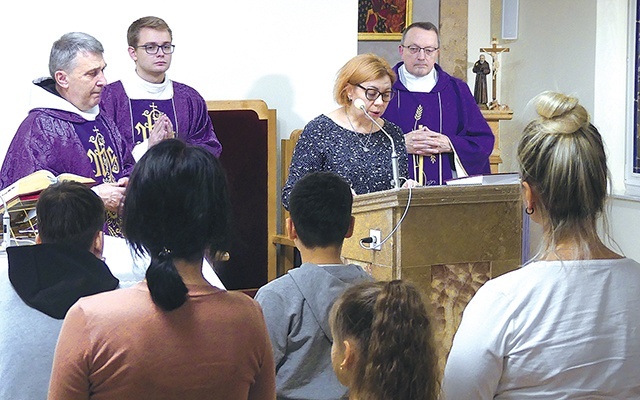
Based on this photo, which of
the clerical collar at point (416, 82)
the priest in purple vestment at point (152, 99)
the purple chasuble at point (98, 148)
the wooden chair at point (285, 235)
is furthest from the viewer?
the wooden chair at point (285, 235)

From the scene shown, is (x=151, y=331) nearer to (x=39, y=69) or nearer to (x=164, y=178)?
(x=164, y=178)

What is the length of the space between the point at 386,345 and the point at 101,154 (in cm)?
265

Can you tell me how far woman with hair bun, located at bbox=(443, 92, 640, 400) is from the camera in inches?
71.2

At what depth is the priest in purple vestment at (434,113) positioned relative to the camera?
16.1 feet

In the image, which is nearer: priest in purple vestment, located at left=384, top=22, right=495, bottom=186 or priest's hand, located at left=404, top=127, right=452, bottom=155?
priest's hand, located at left=404, top=127, right=452, bottom=155

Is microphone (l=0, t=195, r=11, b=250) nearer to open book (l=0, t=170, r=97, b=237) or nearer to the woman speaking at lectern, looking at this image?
open book (l=0, t=170, r=97, b=237)

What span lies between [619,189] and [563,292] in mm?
5325

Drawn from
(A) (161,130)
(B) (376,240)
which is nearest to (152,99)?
(A) (161,130)

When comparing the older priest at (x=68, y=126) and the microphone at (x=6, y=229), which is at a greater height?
the older priest at (x=68, y=126)

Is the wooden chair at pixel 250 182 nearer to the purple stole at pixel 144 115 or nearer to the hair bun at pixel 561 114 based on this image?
the purple stole at pixel 144 115

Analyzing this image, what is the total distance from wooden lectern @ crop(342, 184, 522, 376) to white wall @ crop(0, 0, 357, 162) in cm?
205

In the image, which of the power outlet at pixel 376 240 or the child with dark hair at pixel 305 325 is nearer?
the child with dark hair at pixel 305 325

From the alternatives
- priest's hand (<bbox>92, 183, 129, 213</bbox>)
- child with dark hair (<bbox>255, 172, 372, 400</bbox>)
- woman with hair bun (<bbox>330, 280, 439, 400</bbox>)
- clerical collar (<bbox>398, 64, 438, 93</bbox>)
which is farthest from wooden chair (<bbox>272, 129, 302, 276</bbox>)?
woman with hair bun (<bbox>330, 280, 439, 400</bbox>)

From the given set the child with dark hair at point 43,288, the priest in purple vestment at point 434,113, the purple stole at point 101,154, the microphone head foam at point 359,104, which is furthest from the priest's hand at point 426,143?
the child with dark hair at point 43,288
